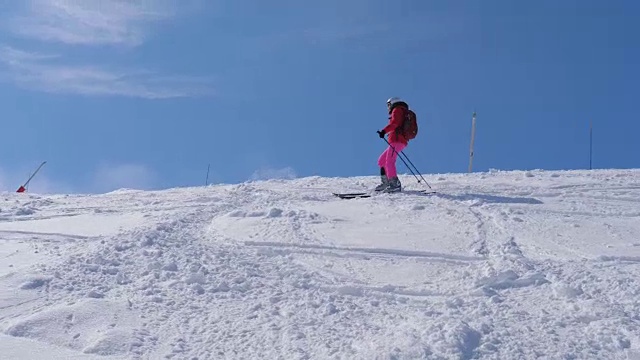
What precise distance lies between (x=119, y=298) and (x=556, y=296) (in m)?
4.12

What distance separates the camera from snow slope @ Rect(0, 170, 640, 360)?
16.0 ft

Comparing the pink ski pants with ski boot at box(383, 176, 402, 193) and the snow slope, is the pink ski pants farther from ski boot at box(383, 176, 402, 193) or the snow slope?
the snow slope

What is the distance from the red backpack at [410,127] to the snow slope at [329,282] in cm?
211

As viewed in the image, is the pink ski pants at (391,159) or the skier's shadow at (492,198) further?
the pink ski pants at (391,159)

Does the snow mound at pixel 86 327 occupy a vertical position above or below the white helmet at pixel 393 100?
below

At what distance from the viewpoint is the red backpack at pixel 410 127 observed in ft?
42.7

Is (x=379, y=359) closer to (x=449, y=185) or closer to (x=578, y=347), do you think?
(x=578, y=347)

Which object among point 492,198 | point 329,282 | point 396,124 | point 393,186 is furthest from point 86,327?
point 396,124

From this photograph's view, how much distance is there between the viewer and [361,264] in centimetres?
736

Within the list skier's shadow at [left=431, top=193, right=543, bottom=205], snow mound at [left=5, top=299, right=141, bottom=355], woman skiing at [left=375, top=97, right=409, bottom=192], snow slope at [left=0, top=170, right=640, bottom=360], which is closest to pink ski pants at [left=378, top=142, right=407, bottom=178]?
woman skiing at [left=375, top=97, right=409, bottom=192]

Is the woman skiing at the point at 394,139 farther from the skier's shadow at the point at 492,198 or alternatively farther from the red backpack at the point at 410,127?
the skier's shadow at the point at 492,198

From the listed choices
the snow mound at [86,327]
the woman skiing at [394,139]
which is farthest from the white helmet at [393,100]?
the snow mound at [86,327]

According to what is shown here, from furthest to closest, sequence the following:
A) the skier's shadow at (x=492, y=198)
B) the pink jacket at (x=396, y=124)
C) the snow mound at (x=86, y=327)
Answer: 1. the pink jacket at (x=396, y=124)
2. the skier's shadow at (x=492, y=198)
3. the snow mound at (x=86, y=327)

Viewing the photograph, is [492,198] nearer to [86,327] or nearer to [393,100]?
[393,100]
